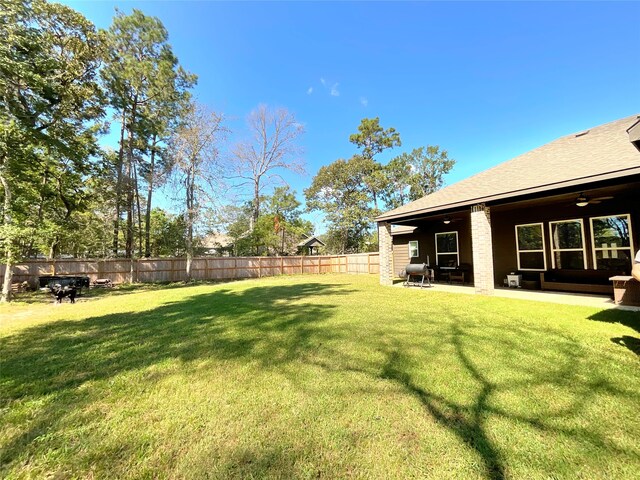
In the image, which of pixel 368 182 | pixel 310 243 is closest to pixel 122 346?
pixel 368 182

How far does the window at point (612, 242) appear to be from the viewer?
7398mm

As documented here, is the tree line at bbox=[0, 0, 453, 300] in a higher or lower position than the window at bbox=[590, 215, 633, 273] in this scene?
higher

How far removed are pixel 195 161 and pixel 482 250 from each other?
15968mm

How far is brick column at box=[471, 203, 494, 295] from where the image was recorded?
768 centimetres

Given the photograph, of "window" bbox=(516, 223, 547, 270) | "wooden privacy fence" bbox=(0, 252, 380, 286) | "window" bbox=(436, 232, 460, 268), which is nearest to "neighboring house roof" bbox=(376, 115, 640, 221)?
"window" bbox=(516, 223, 547, 270)

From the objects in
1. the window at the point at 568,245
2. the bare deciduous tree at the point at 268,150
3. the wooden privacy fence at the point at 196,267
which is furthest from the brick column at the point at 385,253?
the bare deciduous tree at the point at 268,150

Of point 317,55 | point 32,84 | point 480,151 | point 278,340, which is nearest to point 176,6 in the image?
point 32,84

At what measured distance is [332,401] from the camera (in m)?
2.52

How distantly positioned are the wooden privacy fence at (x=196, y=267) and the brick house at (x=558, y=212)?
9706 millimetres

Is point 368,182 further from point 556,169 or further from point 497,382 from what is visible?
point 497,382

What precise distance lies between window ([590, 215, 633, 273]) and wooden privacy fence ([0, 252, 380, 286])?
11658 millimetres

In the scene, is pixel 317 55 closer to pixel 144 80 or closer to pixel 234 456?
pixel 144 80

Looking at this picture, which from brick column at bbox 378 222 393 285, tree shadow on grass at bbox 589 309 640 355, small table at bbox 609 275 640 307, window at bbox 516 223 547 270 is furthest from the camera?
brick column at bbox 378 222 393 285

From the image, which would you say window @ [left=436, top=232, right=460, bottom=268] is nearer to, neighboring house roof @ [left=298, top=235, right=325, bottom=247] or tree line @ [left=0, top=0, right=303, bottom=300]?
tree line @ [left=0, top=0, right=303, bottom=300]
